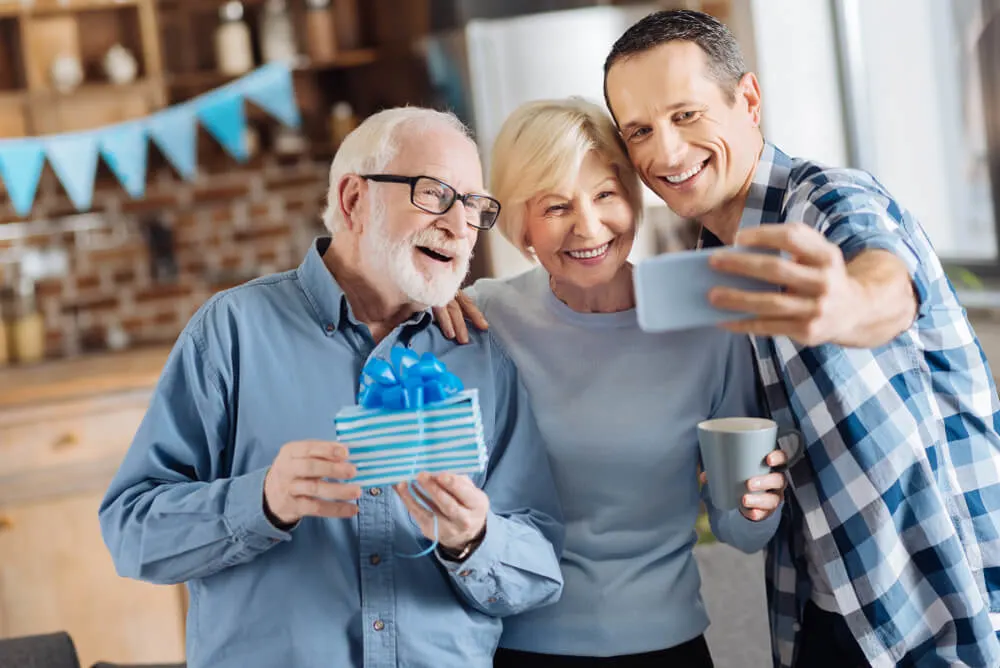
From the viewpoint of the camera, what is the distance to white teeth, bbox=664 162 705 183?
1.39 m

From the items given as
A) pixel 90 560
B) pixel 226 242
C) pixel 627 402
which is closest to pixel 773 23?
pixel 226 242

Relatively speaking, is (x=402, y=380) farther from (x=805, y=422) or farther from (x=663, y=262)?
(x=805, y=422)

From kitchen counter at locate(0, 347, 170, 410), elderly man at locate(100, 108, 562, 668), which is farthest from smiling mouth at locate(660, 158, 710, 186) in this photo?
kitchen counter at locate(0, 347, 170, 410)

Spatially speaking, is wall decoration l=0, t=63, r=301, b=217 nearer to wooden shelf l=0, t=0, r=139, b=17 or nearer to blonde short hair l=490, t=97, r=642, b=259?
wooden shelf l=0, t=0, r=139, b=17

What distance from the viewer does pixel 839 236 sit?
3.71 feet

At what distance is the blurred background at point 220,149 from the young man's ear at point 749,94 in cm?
133

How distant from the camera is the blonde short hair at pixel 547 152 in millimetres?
1444

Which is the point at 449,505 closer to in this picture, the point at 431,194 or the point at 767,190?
the point at 431,194

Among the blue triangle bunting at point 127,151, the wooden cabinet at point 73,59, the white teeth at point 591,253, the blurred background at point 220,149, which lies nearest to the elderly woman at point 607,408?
the white teeth at point 591,253

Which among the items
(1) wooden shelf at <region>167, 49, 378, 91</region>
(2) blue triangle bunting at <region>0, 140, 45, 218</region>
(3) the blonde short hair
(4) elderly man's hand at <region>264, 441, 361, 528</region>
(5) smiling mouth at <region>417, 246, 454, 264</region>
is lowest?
(4) elderly man's hand at <region>264, 441, 361, 528</region>

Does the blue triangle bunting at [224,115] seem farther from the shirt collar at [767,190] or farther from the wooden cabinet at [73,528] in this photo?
the shirt collar at [767,190]

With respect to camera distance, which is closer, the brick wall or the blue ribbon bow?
the blue ribbon bow

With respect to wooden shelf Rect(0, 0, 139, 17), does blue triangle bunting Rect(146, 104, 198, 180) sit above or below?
below

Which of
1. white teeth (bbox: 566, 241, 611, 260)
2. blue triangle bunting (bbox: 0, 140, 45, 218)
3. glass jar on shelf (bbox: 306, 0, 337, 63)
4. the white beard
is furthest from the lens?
glass jar on shelf (bbox: 306, 0, 337, 63)
